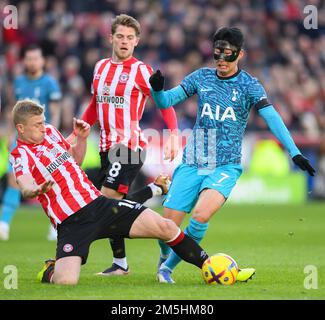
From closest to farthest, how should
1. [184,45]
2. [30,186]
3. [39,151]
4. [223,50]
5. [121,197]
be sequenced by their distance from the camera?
1. [30,186]
2. [39,151]
3. [223,50]
4. [121,197]
5. [184,45]

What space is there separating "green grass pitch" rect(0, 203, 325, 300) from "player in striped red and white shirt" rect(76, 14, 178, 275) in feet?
2.99

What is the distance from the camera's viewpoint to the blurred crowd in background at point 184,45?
19625mm

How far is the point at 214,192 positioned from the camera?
7715mm

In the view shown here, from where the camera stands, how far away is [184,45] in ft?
70.7

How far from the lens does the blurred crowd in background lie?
19625 millimetres

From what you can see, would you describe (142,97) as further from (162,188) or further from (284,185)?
(284,185)

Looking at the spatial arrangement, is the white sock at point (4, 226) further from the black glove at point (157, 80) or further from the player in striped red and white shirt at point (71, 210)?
the black glove at point (157, 80)

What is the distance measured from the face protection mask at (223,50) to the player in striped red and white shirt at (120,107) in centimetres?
114

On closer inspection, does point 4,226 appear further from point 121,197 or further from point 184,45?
point 184,45

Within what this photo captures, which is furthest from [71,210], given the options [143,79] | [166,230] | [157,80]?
[143,79]

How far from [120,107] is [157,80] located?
→ 1.34 meters

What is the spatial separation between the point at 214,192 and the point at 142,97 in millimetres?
1637

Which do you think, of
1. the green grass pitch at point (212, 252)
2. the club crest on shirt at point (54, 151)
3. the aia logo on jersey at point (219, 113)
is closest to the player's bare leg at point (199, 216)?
the green grass pitch at point (212, 252)

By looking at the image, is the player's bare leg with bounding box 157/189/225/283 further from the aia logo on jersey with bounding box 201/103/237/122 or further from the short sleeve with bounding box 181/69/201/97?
the short sleeve with bounding box 181/69/201/97
